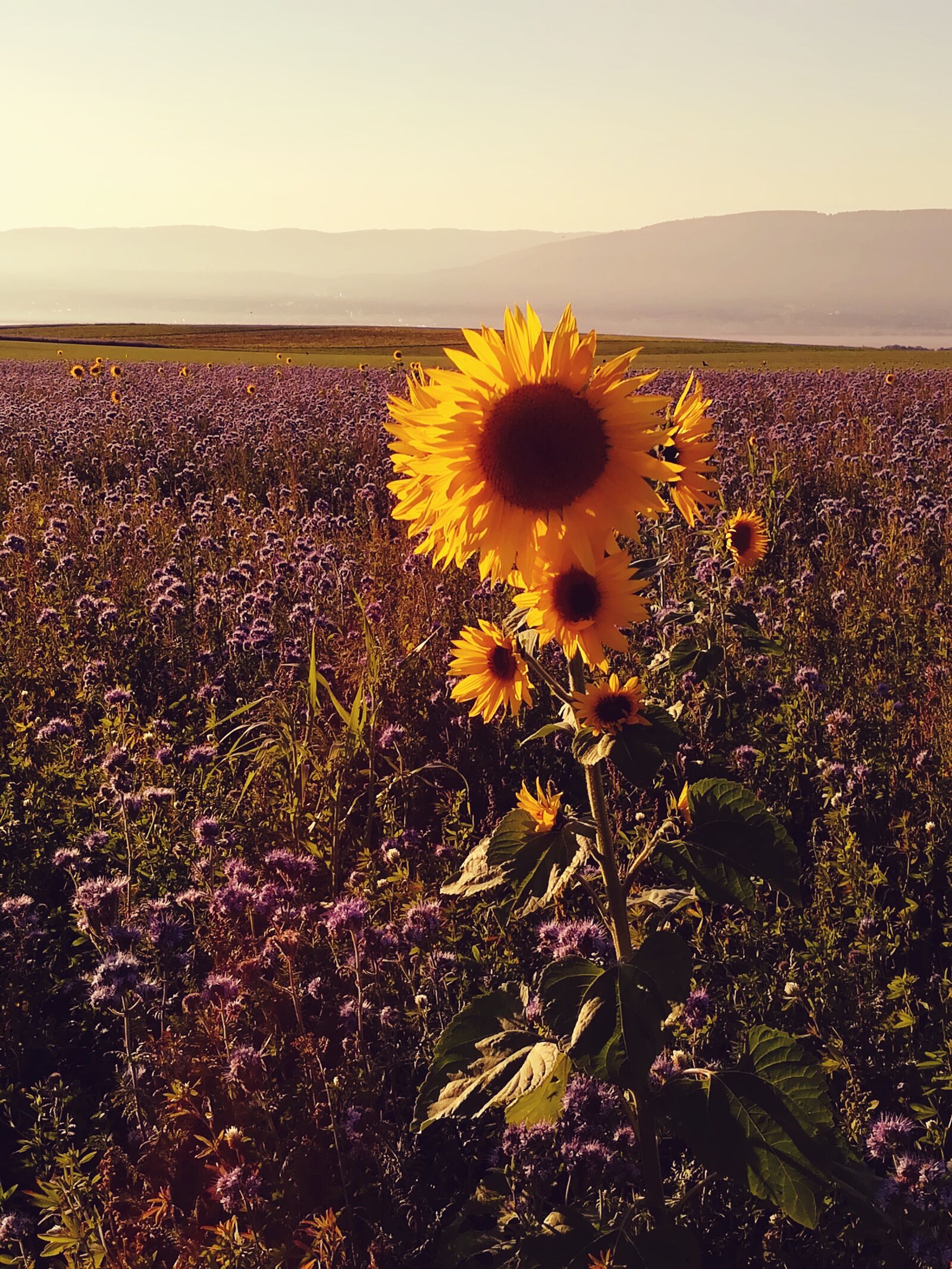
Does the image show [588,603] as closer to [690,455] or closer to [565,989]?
[690,455]

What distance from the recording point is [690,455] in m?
1.63

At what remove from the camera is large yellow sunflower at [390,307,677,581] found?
1424 millimetres

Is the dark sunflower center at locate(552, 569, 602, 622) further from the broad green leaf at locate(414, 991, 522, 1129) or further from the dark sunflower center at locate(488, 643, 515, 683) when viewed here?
the broad green leaf at locate(414, 991, 522, 1129)

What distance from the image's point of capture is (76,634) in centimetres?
543

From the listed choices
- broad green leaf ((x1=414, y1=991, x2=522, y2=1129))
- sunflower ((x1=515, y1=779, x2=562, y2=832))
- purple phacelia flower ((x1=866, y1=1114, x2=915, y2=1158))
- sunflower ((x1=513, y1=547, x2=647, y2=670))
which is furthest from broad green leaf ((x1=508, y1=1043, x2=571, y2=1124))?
purple phacelia flower ((x1=866, y1=1114, x2=915, y2=1158))

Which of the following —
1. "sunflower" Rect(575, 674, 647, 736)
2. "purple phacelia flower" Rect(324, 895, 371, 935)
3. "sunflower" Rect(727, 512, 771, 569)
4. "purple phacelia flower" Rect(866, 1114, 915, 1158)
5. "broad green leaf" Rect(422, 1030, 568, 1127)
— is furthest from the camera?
"sunflower" Rect(727, 512, 771, 569)

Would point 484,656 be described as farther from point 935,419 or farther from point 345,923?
point 935,419

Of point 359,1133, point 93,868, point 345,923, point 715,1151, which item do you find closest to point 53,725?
point 93,868

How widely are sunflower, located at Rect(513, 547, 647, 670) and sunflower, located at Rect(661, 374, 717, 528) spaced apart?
0.20 m

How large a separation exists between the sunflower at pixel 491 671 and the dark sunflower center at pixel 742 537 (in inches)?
51.0

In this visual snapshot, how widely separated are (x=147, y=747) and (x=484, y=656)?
2.93 m

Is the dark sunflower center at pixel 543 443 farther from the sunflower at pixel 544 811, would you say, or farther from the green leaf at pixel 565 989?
the green leaf at pixel 565 989

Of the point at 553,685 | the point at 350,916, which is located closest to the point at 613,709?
the point at 553,685

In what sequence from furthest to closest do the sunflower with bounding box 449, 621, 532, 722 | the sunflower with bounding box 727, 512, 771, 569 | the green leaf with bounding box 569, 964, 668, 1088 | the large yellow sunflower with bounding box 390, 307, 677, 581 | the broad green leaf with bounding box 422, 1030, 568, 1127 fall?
the sunflower with bounding box 727, 512, 771, 569 < the sunflower with bounding box 449, 621, 532, 722 < the broad green leaf with bounding box 422, 1030, 568, 1127 < the green leaf with bounding box 569, 964, 668, 1088 < the large yellow sunflower with bounding box 390, 307, 677, 581
